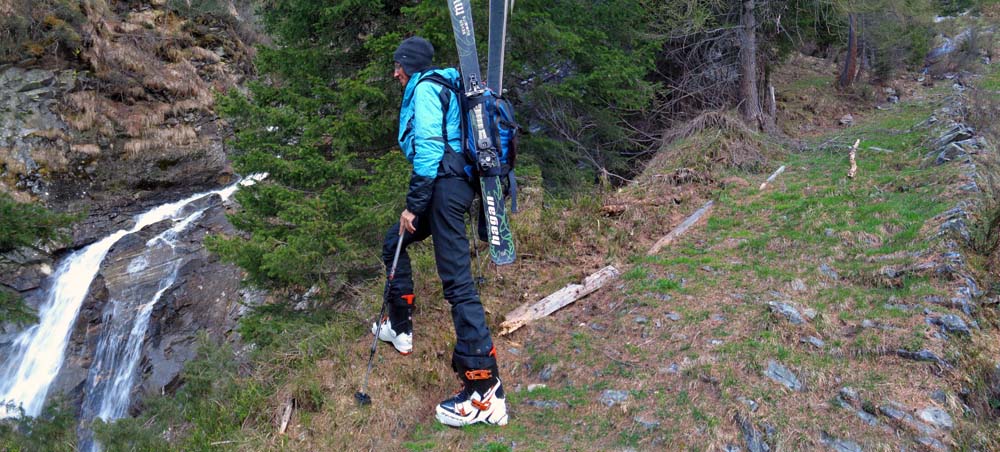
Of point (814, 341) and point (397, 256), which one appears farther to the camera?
point (814, 341)

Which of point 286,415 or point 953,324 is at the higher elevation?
point 286,415

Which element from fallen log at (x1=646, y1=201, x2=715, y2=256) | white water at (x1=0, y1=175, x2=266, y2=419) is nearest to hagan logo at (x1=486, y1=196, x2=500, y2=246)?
Answer: fallen log at (x1=646, y1=201, x2=715, y2=256)

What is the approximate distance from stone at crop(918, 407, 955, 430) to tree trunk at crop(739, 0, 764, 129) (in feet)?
31.2

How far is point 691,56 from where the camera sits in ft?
43.8

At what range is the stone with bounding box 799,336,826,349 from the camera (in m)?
4.92

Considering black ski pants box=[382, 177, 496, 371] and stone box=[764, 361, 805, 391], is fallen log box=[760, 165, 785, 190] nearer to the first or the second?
stone box=[764, 361, 805, 391]

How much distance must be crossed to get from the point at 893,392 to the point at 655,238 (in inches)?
153

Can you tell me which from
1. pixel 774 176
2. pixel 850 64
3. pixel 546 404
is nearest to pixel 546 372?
pixel 546 404

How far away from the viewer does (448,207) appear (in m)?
4.22

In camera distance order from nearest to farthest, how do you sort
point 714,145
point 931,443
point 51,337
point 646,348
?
1. point 931,443
2. point 646,348
3. point 714,145
4. point 51,337

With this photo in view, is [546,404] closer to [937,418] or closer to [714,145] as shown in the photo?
[937,418]

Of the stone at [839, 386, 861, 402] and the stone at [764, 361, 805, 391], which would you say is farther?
the stone at [764, 361, 805, 391]

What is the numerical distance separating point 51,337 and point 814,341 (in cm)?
1435

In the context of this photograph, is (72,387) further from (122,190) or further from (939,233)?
(939,233)
